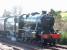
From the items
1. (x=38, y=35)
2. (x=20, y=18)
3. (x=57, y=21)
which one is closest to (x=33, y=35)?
(x=38, y=35)

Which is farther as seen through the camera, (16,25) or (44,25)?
(16,25)

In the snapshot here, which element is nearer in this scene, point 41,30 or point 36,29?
point 41,30

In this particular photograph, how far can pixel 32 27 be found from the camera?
53.6 feet

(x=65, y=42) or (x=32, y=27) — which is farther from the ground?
(x=32, y=27)

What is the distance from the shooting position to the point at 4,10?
58344mm

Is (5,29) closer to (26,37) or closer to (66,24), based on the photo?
(26,37)

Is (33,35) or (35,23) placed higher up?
(35,23)

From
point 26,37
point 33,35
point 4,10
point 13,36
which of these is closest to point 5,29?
point 13,36

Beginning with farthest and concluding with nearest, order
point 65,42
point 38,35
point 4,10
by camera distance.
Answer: point 4,10
point 65,42
point 38,35

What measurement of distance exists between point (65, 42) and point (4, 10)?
42304mm

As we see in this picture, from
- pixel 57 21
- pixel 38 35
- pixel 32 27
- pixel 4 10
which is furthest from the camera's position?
pixel 4 10

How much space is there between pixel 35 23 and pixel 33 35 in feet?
3.81

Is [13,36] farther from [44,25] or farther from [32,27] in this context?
[44,25]

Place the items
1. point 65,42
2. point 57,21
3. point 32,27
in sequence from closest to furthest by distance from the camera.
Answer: point 32,27 < point 65,42 < point 57,21
